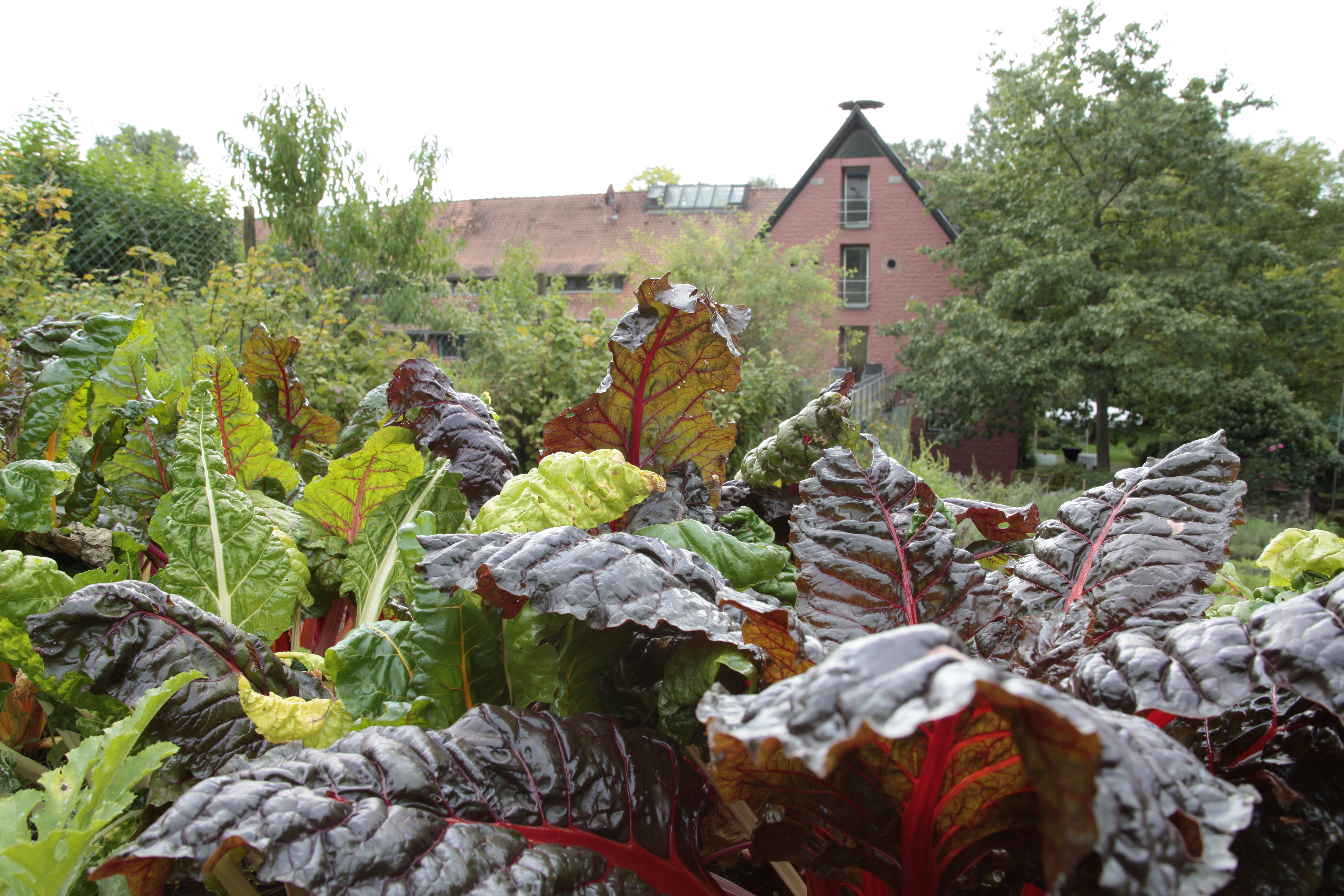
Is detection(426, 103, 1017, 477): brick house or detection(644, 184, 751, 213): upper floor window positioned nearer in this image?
detection(426, 103, 1017, 477): brick house

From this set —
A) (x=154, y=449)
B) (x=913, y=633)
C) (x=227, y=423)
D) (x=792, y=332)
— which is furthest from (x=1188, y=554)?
(x=792, y=332)

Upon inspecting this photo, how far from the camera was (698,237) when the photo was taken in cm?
1703

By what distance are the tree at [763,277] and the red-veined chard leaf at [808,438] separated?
13.2 meters

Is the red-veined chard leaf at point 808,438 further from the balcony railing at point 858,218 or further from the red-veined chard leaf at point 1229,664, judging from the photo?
the balcony railing at point 858,218

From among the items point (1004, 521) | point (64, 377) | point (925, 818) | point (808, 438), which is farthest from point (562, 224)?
point (925, 818)

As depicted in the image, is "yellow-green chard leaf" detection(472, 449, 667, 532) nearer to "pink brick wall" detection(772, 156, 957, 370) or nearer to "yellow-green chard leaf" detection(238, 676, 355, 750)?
"yellow-green chard leaf" detection(238, 676, 355, 750)

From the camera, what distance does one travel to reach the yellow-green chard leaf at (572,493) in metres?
0.85

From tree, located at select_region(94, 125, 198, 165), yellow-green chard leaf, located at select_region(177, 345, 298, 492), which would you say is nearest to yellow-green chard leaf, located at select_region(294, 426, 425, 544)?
yellow-green chard leaf, located at select_region(177, 345, 298, 492)

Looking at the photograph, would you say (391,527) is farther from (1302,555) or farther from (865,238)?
(865,238)

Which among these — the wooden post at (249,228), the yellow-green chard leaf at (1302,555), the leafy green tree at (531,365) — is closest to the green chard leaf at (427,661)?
the yellow-green chard leaf at (1302,555)

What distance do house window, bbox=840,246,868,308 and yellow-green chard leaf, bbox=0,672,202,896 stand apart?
21.2 metres

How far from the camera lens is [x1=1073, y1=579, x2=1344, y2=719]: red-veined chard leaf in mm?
438

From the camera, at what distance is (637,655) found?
0.74 meters

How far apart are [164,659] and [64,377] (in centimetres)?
64
